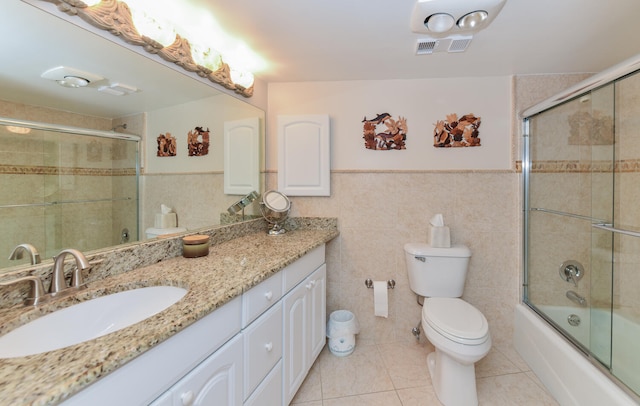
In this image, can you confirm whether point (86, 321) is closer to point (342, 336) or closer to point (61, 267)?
point (61, 267)

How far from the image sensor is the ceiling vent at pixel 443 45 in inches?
55.3

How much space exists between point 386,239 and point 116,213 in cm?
162

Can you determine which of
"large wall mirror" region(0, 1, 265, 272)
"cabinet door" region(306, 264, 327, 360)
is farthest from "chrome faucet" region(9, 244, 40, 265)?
"cabinet door" region(306, 264, 327, 360)

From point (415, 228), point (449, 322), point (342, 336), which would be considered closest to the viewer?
point (449, 322)

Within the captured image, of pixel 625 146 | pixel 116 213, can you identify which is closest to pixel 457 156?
pixel 625 146

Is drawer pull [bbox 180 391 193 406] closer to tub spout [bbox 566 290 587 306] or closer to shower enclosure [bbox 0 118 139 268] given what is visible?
shower enclosure [bbox 0 118 139 268]

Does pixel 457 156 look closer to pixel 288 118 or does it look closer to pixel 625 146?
pixel 625 146

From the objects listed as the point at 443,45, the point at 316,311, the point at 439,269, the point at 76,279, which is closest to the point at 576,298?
the point at 439,269

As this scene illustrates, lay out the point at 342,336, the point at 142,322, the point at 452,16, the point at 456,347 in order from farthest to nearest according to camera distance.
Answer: the point at 342,336
the point at 456,347
the point at 452,16
the point at 142,322

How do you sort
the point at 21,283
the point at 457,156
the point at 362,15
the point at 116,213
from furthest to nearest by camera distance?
the point at 457,156 → the point at 362,15 → the point at 116,213 → the point at 21,283

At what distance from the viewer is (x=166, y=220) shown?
4.19ft

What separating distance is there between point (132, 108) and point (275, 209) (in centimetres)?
98

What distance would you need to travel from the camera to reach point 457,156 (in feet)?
6.22

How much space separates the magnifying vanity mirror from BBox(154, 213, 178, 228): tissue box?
0.62 metres
